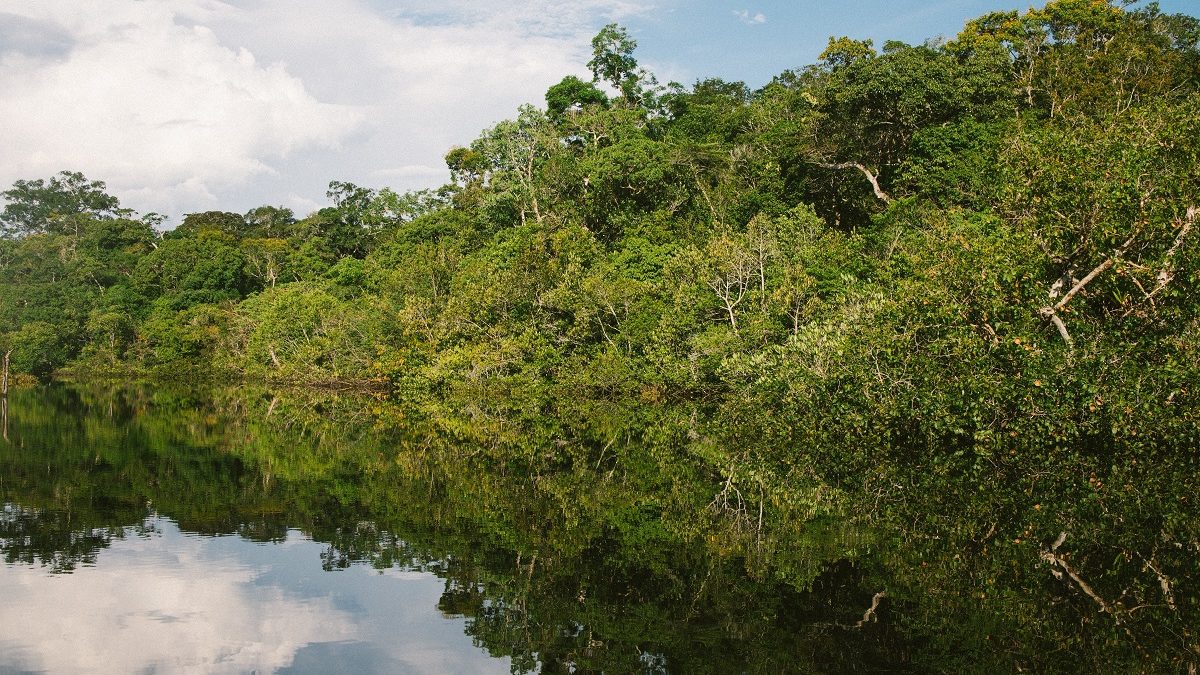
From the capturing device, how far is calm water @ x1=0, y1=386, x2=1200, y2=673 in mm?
7848

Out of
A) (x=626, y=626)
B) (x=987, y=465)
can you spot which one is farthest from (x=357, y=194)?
(x=626, y=626)

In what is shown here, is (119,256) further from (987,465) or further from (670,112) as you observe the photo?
(987,465)

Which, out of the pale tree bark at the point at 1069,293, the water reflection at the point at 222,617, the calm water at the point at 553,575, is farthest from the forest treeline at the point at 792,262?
the water reflection at the point at 222,617

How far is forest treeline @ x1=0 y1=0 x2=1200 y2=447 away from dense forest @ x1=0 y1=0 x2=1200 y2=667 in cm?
11

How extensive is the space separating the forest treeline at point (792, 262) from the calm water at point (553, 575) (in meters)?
3.90

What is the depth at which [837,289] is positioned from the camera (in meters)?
29.0

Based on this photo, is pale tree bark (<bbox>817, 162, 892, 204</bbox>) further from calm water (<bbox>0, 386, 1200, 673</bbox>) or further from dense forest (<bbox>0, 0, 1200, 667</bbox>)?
calm water (<bbox>0, 386, 1200, 673</bbox>)

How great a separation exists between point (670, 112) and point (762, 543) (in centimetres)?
4767

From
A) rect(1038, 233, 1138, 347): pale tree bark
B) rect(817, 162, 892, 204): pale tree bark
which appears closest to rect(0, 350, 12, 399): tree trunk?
rect(817, 162, 892, 204): pale tree bark

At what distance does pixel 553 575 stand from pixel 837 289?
68.6ft

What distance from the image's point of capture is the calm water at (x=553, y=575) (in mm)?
7848

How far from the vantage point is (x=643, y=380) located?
34.9 m

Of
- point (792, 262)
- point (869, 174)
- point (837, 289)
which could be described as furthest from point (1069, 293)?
point (869, 174)

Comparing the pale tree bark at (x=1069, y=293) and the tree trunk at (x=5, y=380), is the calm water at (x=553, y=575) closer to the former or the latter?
the pale tree bark at (x=1069, y=293)
